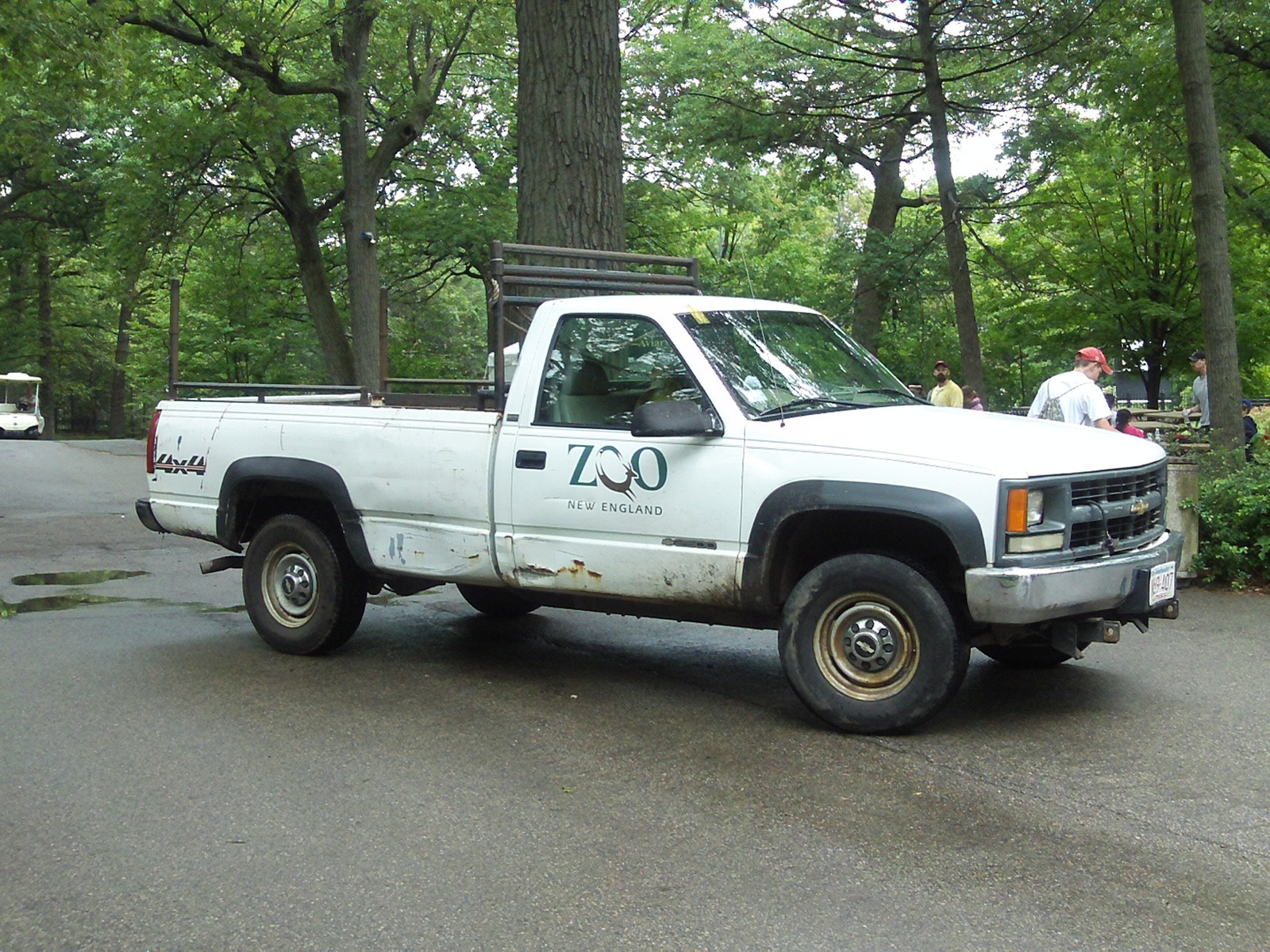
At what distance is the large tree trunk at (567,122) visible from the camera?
34.4 ft

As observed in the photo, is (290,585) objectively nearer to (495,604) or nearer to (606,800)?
(495,604)

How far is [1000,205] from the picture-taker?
64.3ft

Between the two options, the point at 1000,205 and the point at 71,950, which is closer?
the point at 71,950

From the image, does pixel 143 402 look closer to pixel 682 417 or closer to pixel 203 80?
pixel 203 80

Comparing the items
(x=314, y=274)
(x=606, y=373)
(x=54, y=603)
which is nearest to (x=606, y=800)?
(x=606, y=373)

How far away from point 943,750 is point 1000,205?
15.6 m

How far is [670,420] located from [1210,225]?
7712 millimetres

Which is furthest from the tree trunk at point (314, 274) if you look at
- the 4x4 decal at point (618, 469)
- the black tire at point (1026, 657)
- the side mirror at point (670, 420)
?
the side mirror at point (670, 420)

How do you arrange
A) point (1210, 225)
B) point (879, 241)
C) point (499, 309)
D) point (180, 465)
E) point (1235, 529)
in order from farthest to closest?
point (879, 241) → point (1210, 225) → point (1235, 529) → point (180, 465) → point (499, 309)

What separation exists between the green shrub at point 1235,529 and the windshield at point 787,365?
4.10 metres

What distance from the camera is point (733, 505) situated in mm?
6000

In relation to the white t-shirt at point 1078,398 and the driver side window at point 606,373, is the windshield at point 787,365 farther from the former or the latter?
the white t-shirt at point 1078,398

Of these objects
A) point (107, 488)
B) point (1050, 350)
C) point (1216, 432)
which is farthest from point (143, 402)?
point (1216, 432)

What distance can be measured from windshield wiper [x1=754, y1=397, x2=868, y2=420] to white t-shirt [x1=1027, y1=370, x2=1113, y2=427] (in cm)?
438
